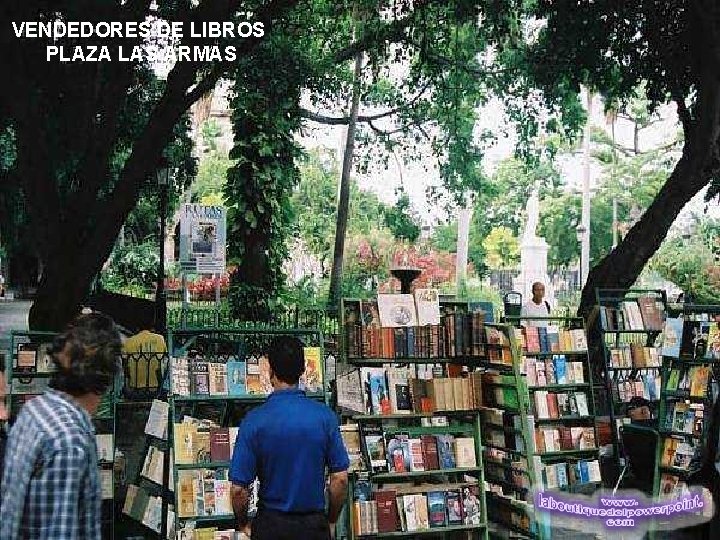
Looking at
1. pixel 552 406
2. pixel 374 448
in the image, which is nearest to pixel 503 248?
pixel 552 406

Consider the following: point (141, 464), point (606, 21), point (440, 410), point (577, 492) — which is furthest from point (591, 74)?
point (141, 464)

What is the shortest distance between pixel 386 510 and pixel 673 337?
285 centimetres

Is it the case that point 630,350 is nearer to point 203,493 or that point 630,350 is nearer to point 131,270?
point 203,493

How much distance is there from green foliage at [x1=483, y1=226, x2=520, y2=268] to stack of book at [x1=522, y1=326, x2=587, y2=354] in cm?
4005

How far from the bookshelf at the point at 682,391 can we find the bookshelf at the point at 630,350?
2607 millimetres

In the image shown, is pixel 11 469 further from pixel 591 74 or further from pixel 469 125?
pixel 469 125

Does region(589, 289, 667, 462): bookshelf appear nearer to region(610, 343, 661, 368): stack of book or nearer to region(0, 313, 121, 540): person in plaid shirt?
region(610, 343, 661, 368): stack of book

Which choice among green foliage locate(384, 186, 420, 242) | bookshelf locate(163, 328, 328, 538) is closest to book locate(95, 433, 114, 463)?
bookshelf locate(163, 328, 328, 538)

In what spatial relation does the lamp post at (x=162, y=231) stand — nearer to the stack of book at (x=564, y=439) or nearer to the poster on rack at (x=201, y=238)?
the poster on rack at (x=201, y=238)

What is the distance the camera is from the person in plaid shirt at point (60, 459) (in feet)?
9.04

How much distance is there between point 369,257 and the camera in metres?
33.9

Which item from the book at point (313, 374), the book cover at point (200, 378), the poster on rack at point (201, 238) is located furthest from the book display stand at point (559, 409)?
the poster on rack at point (201, 238)

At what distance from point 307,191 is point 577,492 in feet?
109

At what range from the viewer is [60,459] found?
108 inches
